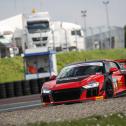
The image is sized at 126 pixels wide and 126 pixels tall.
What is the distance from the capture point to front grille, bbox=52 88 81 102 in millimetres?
16172

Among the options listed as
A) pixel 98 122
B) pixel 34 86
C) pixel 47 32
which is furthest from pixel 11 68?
pixel 98 122

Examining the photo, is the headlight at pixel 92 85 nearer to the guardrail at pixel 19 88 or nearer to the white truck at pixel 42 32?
the guardrail at pixel 19 88

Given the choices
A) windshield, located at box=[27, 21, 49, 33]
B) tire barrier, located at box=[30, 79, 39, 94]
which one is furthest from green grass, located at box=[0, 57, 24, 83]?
tire barrier, located at box=[30, 79, 39, 94]

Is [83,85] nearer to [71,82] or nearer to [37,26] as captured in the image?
[71,82]

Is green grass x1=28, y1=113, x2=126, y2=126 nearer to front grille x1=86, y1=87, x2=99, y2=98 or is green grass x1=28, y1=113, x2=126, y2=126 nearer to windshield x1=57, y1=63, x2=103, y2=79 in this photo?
front grille x1=86, y1=87, x2=99, y2=98

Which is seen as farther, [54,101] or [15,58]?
[15,58]

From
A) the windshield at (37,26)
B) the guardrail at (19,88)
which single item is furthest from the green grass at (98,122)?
the windshield at (37,26)

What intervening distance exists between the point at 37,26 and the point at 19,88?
15.9 m

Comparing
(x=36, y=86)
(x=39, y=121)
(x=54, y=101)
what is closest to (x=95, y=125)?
(x=39, y=121)

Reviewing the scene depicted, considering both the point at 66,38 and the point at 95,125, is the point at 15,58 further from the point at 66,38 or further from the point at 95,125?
the point at 95,125

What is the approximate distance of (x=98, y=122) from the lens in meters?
11.1

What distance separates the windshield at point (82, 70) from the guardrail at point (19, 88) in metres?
13.0

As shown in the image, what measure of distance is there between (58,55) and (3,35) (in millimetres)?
4813

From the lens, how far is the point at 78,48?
52562 mm
